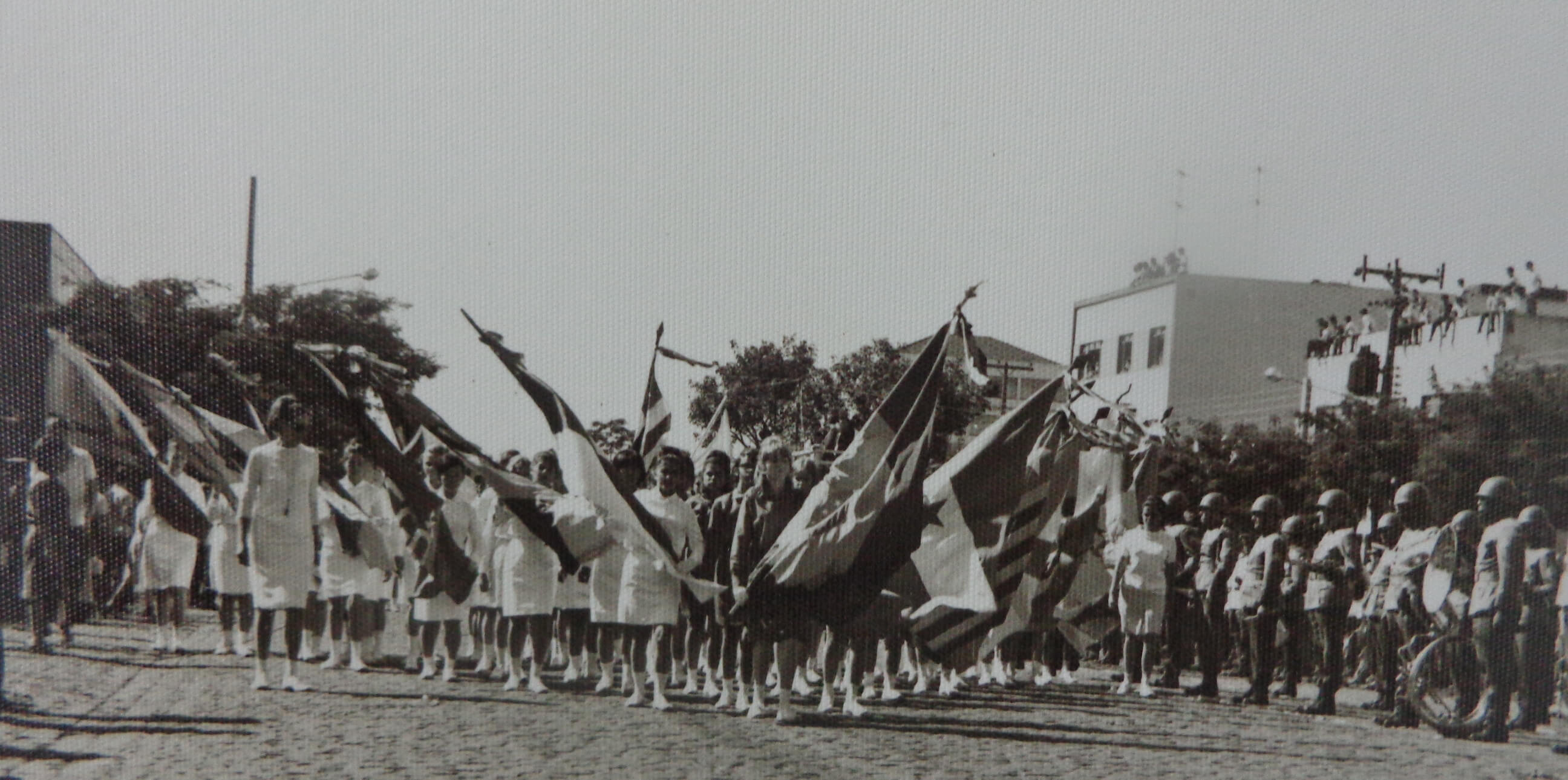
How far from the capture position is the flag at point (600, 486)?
37.7 feet

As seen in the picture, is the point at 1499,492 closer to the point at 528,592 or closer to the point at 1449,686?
the point at 1449,686

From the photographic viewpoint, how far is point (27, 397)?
61.7ft

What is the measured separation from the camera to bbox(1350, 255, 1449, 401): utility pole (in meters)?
35.1

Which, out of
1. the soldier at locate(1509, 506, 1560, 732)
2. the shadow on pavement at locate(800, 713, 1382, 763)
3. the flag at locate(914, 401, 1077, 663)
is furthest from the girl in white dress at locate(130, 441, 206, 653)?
the soldier at locate(1509, 506, 1560, 732)

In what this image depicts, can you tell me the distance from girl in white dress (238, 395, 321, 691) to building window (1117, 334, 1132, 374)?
53.9 meters

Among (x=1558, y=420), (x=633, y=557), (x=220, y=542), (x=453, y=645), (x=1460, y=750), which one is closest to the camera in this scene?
(x=1460, y=750)

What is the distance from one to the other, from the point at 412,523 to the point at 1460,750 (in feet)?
27.4

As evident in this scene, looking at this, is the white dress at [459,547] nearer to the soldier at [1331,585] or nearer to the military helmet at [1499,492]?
the soldier at [1331,585]

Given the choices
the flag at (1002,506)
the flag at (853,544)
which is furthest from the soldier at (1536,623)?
the flag at (853,544)

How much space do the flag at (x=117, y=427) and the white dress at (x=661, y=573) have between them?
4.97 metres

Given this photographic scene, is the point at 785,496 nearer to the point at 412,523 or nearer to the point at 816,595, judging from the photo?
the point at 816,595

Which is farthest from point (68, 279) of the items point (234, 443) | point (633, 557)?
point (633, 557)

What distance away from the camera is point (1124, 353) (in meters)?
63.5

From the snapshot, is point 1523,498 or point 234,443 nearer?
point 234,443
